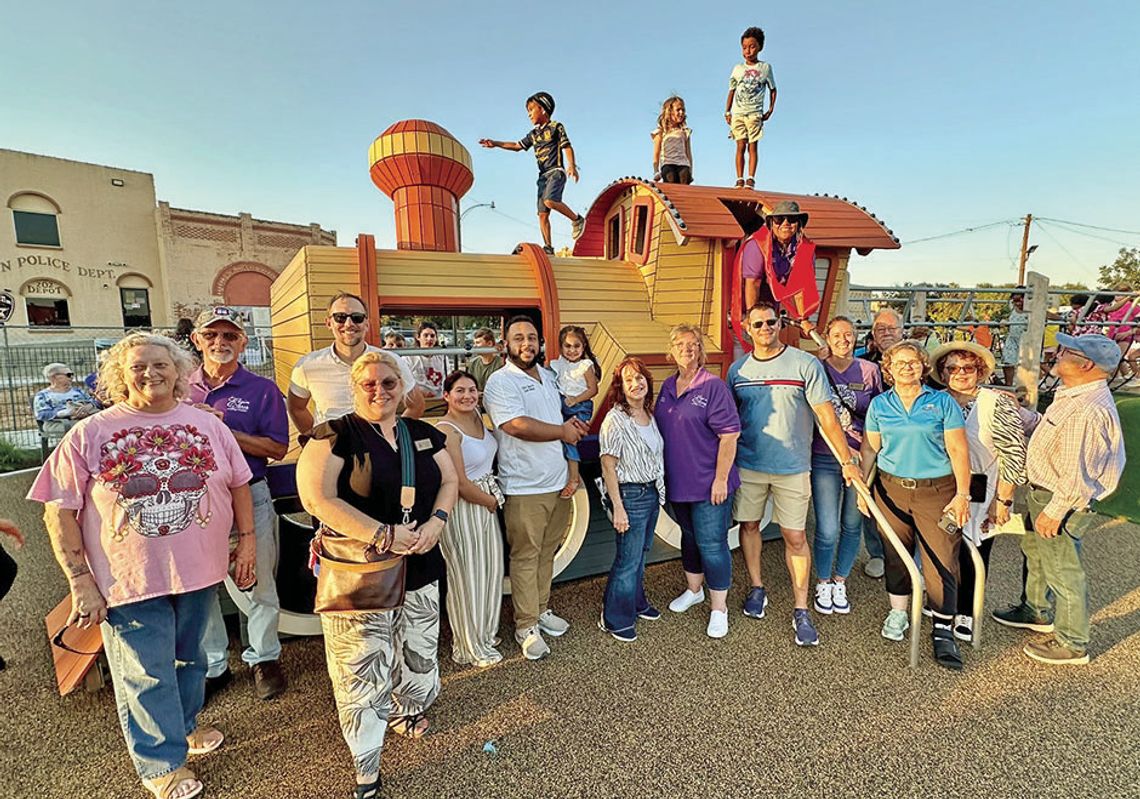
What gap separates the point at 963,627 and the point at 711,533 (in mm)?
1694

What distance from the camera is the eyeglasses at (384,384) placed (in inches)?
78.7

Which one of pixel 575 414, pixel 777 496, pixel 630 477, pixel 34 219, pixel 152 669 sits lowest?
pixel 152 669

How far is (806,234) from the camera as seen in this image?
4820 mm

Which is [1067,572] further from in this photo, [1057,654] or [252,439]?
[252,439]

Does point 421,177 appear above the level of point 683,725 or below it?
above

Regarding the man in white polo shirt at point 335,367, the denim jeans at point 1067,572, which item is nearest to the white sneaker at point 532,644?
the man in white polo shirt at point 335,367

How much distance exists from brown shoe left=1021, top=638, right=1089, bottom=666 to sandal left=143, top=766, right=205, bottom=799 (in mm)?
4287

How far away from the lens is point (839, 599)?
140 inches

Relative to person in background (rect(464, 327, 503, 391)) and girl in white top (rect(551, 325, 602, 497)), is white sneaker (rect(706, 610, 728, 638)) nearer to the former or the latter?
girl in white top (rect(551, 325, 602, 497))

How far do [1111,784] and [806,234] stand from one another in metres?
4.12

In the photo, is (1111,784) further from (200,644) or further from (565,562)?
(200,644)

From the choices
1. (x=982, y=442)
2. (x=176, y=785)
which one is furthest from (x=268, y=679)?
(x=982, y=442)

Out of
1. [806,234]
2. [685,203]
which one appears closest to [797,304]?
[806,234]

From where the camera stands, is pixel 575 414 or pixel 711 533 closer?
pixel 711 533
